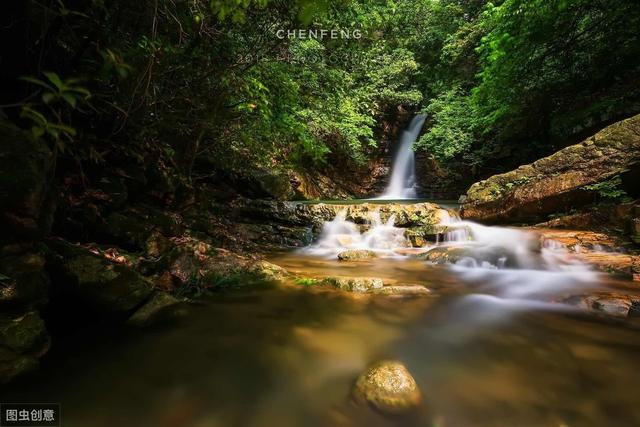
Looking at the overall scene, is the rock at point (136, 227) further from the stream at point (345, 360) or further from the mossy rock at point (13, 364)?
the mossy rock at point (13, 364)

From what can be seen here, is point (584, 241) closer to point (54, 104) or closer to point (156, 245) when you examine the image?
point (156, 245)

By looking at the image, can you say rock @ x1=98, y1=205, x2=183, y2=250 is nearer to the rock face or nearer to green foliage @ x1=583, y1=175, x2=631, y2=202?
the rock face

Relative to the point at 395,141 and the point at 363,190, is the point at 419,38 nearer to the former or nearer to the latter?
the point at 395,141

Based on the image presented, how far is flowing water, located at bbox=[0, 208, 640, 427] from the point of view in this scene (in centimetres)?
184

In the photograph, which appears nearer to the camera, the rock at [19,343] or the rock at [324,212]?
the rock at [19,343]

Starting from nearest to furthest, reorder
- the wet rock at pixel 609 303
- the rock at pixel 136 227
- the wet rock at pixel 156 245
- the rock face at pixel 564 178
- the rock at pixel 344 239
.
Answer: the wet rock at pixel 609 303
the rock at pixel 136 227
the wet rock at pixel 156 245
the rock face at pixel 564 178
the rock at pixel 344 239

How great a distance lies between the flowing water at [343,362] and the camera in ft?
6.04

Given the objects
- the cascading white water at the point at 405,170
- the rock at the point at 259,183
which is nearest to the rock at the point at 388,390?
the rock at the point at 259,183

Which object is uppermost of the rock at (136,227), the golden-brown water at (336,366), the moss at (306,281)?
the rock at (136,227)

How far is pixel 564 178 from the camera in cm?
687

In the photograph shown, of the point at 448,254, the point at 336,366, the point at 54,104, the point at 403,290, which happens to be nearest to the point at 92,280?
the point at 54,104

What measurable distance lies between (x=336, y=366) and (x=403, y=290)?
1.85 m

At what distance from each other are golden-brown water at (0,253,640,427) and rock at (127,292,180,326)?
0.39 feet

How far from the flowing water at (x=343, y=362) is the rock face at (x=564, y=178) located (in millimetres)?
3685
